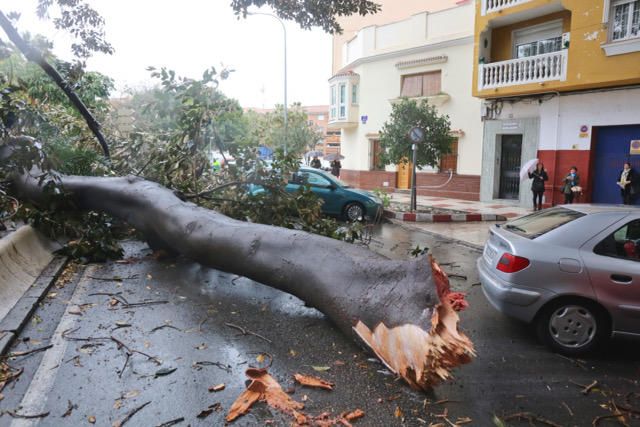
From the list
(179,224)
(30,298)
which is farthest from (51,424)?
(179,224)

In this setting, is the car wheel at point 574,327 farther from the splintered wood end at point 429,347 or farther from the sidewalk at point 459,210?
the sidewalk at point 459,210

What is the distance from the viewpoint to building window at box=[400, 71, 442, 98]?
20344 millimetres

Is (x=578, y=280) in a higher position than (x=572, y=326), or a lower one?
higher

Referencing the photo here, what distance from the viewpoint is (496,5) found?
1609cm

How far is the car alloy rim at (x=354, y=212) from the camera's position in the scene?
12.4 meters

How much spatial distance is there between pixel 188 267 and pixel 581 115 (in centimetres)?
1331

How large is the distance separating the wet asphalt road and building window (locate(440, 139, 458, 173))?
1512 cm

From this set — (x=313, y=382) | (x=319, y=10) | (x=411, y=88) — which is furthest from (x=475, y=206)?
(x=313, y=382)

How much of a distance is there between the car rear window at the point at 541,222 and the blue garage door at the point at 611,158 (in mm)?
10802

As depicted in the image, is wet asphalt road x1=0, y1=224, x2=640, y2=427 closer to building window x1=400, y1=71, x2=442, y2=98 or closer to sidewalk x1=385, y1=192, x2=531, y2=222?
sidewalk x1=385, y1=192, x2=531, y2=222

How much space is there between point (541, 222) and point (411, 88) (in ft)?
57.3

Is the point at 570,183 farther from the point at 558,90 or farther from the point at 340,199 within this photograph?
the point at 340,199

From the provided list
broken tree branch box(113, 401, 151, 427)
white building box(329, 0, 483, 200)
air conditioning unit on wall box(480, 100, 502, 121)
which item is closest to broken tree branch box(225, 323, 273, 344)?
broken tree branch box(113, 401, 151, 427)

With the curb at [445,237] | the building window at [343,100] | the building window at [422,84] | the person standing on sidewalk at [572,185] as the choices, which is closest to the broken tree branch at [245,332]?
the curb at [445,237]
